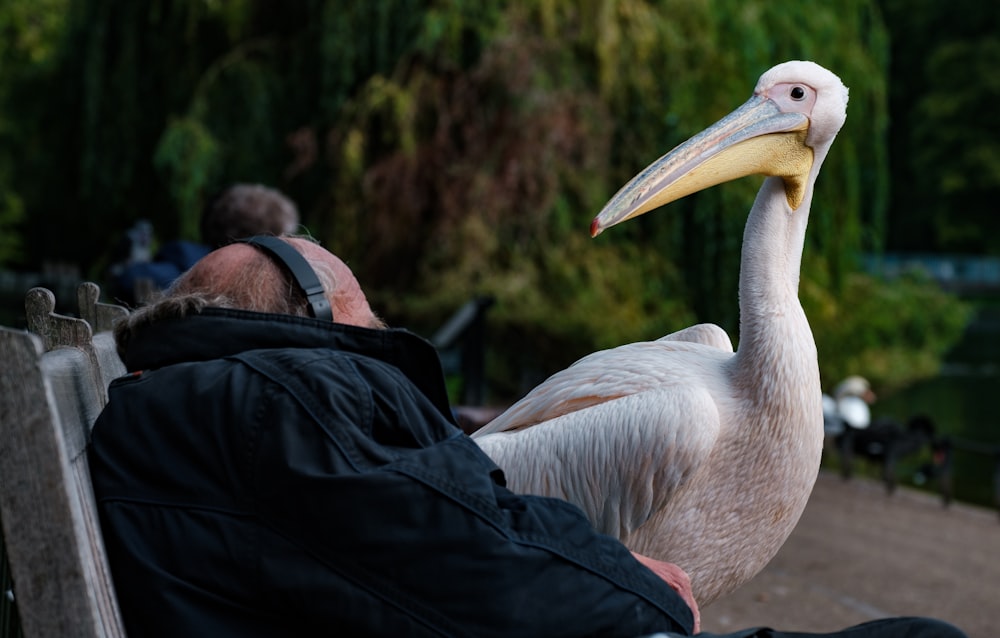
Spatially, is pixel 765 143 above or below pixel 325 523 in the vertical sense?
above

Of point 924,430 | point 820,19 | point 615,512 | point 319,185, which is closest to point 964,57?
point 924,430

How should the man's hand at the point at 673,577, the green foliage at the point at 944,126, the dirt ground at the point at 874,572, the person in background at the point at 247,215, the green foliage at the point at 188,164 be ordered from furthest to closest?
the green foliage at the point at 944,126, the green foliage at the point at 188,164, the dirt ground at the point at 874,572, the person in background at the point at 247,215, the man's hand at the point at 673,577

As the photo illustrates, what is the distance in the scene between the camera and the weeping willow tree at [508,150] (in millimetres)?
8500

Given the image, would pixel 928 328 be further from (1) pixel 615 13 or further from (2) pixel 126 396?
(2) pixel 126 396

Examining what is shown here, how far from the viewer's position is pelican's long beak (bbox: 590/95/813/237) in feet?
10.0

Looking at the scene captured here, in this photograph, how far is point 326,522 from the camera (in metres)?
1.56

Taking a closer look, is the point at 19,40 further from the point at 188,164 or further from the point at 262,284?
the point at 262,284

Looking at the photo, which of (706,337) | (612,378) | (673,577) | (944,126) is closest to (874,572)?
(706,337)

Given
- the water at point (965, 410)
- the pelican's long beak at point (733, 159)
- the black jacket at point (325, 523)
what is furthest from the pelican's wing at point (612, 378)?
the water at point (965, 410)

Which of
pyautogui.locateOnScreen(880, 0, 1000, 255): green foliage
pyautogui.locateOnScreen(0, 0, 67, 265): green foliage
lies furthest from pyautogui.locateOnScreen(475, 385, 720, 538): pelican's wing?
pyautogui.locateOnScreen(880, 0, 1000, 255): green foliage

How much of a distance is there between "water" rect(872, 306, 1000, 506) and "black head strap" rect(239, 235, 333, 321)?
959 centimetres

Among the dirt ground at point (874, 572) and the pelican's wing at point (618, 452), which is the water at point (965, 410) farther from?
the pelican's wing at point (618, 452)

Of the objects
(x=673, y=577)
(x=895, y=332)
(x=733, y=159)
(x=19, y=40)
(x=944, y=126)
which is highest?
(x=944, y=126)

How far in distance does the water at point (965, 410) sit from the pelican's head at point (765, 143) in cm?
801
